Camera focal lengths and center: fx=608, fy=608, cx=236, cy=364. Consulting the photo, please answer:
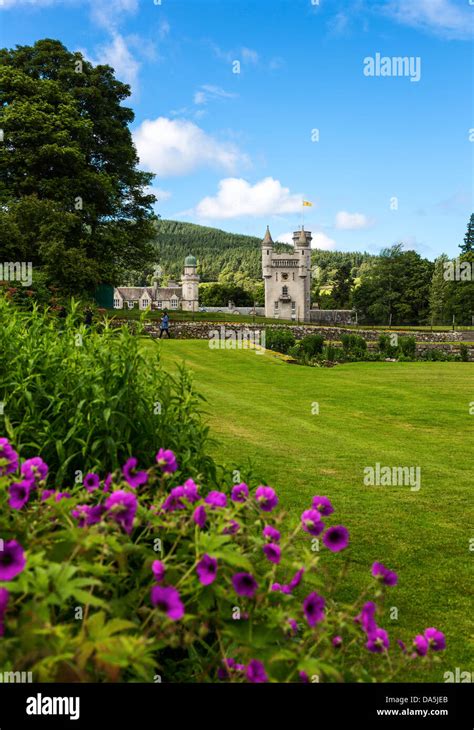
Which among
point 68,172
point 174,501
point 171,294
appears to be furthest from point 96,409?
point 171,294

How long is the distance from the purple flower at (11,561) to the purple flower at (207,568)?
0.54 m

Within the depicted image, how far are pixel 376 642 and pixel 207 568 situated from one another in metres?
0.63

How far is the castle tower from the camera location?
10206 cm

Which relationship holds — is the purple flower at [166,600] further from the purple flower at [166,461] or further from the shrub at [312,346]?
the shrub at [312,346]

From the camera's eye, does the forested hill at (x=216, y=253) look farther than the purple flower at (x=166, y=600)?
Yes

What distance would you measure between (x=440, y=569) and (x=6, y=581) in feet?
13.9

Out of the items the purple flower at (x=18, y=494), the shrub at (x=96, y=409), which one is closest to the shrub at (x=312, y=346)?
the shrub at (x=96, y=409)

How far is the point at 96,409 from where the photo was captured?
162 inches

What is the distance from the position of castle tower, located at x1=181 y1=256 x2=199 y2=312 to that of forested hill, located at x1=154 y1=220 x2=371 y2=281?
3045 cm

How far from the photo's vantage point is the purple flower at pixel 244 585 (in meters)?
1.92

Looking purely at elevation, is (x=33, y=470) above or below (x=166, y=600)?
above

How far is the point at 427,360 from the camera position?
98.7 feet

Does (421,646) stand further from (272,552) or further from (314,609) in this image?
(272,552)
